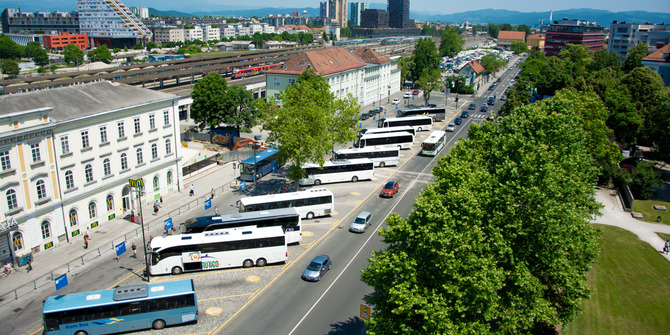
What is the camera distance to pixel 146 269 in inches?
1319

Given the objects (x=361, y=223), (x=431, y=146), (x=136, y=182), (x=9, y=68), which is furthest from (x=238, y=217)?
(x=9, y=68)

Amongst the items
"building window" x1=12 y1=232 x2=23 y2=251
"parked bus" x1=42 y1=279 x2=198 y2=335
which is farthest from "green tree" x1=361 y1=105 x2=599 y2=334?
"building window" x1=12 y1=232 x2=23 y2=251

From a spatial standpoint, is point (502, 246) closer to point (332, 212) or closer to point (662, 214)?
point (332, 212)

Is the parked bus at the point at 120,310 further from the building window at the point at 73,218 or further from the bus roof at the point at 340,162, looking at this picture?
the bus roof at the point at 340,162

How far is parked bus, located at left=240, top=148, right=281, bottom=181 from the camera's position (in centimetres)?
5531

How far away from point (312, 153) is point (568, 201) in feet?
92.2

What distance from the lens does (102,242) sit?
1575 inches

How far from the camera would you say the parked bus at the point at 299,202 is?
4334 cm

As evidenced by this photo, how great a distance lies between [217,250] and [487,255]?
66.6 feet

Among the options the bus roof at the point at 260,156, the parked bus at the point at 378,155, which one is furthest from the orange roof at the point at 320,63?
the bus roof at the point at 260,156

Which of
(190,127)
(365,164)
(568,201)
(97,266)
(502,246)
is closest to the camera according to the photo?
(502,246)

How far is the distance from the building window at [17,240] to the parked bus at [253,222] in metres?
12.6

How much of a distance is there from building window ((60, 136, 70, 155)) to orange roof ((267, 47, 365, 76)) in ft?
163

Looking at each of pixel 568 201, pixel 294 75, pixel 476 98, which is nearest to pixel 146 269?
pixel 568 201
